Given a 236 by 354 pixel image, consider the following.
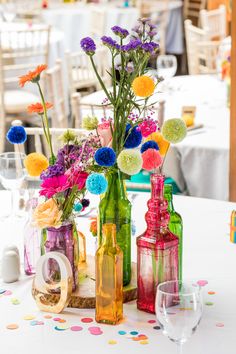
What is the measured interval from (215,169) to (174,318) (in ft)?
6.48

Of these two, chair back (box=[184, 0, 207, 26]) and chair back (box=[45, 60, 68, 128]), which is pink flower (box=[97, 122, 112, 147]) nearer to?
chair back (box=[45, 60, 68, 128])

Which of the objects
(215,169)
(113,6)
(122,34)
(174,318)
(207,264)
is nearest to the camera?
(174,318)

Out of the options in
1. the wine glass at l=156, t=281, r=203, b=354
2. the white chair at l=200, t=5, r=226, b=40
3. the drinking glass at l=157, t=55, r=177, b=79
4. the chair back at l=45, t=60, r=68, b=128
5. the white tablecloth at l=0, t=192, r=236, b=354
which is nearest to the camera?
the wine glass at l=156, t=281, r=203, b=354

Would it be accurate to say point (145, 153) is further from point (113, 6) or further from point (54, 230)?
point (113, 6)

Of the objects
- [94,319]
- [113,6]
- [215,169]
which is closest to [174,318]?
[94,319]

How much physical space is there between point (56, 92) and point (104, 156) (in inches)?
119

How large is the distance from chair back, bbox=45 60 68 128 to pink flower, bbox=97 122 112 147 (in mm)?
2640

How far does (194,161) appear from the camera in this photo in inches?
126

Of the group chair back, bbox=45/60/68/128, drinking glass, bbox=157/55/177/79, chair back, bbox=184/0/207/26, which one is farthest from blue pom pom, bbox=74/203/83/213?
chair back, bbox=184/0/207/26

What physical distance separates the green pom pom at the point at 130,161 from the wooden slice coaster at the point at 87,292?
0.89 ft

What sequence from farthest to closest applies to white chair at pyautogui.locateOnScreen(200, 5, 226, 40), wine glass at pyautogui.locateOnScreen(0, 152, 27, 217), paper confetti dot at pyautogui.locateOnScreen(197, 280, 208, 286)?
white chair at pyautogui.locateOnScreen(200, 5, 226, 40), wine glass at pyautogui.locateOnScreen(0, 152, 27, 217), paper confetti dot at pyautogui.locateOnScreen(197, 280, 208, 286)

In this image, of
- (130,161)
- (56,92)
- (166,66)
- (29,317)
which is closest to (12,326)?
(29,317)

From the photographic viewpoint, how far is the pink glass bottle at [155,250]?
1494 millimetres

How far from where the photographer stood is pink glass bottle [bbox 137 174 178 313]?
4.90ft
